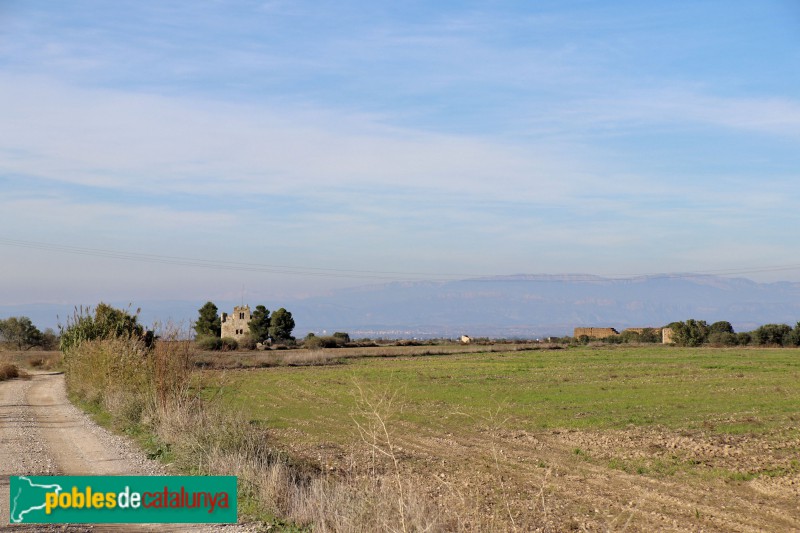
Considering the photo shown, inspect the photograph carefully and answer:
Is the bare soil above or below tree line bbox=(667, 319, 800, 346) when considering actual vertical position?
below

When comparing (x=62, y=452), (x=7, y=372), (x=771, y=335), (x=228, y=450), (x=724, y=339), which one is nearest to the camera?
(x=228, y=450)

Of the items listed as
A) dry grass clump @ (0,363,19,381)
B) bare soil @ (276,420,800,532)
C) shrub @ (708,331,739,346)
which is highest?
shrub @ (708,331,739,346)

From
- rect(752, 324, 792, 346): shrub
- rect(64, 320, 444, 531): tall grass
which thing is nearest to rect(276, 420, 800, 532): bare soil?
rect(64, 320, 444, 531): tall grass

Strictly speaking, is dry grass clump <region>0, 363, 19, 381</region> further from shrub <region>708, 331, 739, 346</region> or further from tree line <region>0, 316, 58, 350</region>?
shrub <region>708, 331, 739, 346</region>

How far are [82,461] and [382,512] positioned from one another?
760 cm

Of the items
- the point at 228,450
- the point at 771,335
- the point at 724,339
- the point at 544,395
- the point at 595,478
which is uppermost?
the point at 771,335

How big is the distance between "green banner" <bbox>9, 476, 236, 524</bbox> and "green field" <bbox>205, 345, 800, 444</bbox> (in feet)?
10.8

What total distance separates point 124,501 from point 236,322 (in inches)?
4586

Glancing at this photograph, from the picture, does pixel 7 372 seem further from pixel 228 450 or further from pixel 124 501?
pixel 124 501

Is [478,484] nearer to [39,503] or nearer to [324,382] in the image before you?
[39,503]

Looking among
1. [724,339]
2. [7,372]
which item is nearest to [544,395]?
[7,372]

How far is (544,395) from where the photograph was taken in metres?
35.4

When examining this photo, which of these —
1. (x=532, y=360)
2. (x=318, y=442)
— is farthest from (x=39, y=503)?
(x=532, y=360)

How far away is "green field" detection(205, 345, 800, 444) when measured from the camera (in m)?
25.7
